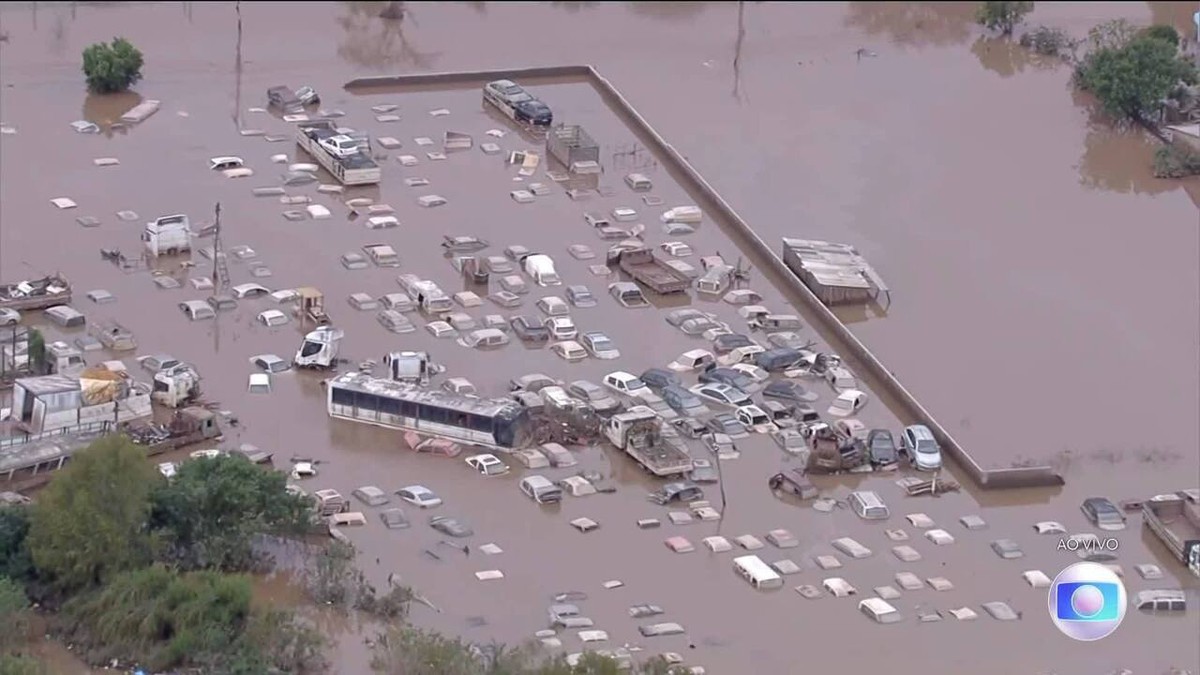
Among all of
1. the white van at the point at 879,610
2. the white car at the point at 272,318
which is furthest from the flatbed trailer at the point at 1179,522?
the white car at the point at 272,318

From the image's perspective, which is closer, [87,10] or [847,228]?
[847,228]

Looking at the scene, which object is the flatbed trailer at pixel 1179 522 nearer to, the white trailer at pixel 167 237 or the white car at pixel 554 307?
the white car at pixel 554 307

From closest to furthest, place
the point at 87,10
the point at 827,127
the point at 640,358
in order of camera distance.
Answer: the point at 640,358 < the point at 827,127 < the point at 87,10

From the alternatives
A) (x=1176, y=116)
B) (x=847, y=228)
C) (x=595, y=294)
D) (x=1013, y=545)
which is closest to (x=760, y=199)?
(x=847, y=228)

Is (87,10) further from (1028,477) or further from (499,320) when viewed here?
(1028,477)

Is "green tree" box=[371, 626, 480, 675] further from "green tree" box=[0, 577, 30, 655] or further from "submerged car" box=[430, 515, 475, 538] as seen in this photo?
"green tree" box=[0, 577, 30, 655]
